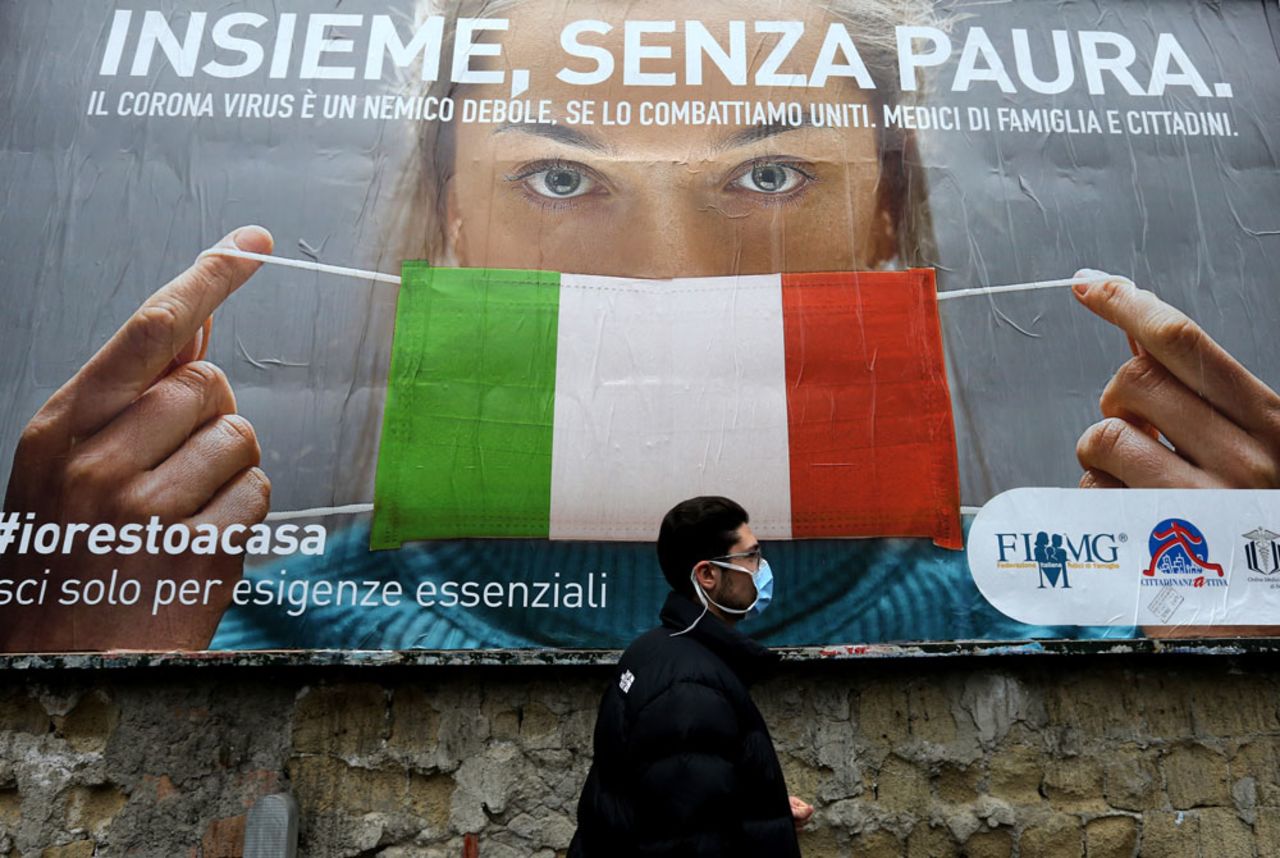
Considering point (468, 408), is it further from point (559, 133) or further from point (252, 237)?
point (559, 133)

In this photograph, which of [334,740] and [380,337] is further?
[380,337]

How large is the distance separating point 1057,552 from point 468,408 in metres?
2.15

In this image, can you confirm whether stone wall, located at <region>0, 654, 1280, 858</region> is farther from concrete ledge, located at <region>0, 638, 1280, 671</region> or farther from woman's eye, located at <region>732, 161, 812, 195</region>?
woman's eye, located at <region>732, 161, 812, 195</region>

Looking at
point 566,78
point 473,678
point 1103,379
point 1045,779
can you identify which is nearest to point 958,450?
point 1103,379

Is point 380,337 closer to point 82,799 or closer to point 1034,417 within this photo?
point 82,799

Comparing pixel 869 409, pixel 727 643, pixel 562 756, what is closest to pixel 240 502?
pixel 562 756

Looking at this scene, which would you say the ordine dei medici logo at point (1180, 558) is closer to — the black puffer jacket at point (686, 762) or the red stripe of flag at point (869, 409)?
the red stripe of flag at point (869, 409)

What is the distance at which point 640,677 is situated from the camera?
1.65m

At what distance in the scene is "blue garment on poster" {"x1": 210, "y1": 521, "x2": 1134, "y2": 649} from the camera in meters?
3.04

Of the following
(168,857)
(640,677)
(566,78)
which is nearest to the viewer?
(640,677)

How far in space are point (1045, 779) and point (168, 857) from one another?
285 cm

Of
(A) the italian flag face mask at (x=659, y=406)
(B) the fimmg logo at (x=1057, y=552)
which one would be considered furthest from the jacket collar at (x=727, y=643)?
(B) the fimmg logo at (x=1057, y=552)

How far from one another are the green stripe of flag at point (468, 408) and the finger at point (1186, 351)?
2.09 meters

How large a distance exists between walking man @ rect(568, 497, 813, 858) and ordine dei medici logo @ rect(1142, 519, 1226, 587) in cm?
204
